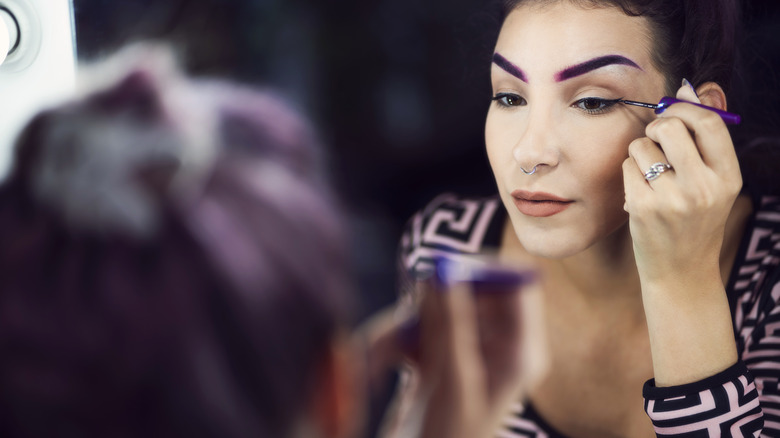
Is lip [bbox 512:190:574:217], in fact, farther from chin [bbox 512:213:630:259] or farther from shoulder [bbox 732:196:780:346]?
shoulder [bbox 732:196:780:346]

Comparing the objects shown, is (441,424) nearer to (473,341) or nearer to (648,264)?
(473,341)

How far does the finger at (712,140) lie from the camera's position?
1.68ft

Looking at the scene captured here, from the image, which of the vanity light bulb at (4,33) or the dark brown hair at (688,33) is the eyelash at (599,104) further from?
the vanity light bulb at (4,33)

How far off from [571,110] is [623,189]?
0.10 m

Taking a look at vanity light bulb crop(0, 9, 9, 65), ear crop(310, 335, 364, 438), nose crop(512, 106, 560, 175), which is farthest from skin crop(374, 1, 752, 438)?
vanity light bulb crop(0, 9, 9, 65)

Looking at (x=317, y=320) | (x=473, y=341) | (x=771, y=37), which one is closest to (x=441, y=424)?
(x=473, y=341)

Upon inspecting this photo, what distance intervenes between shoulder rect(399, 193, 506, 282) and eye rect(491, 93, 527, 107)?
21 cm

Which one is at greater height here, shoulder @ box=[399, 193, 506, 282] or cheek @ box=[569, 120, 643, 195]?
cheek @ box=[569, 120, 643, 195]

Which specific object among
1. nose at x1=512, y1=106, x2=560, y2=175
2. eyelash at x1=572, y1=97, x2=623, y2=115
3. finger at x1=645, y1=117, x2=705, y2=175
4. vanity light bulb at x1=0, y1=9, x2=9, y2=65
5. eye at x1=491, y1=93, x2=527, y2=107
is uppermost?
vanity light bulb at x1=0, y1=9, x2=9, y2=65

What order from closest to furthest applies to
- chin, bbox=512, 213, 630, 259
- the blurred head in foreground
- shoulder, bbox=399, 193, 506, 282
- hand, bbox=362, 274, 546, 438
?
the blurred head in foreground → hand, bbox=362, 274, 546, 438 → chin, bbox=512, 213, 630, 259 → shoulder, bbox=399, 193, 506, 282

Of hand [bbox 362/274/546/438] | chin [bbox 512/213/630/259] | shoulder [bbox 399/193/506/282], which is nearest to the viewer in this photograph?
hand [bbox 362/274/546/438]

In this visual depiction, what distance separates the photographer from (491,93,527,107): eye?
61cm

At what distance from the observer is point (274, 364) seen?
0.34m

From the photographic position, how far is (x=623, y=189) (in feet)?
1.96
